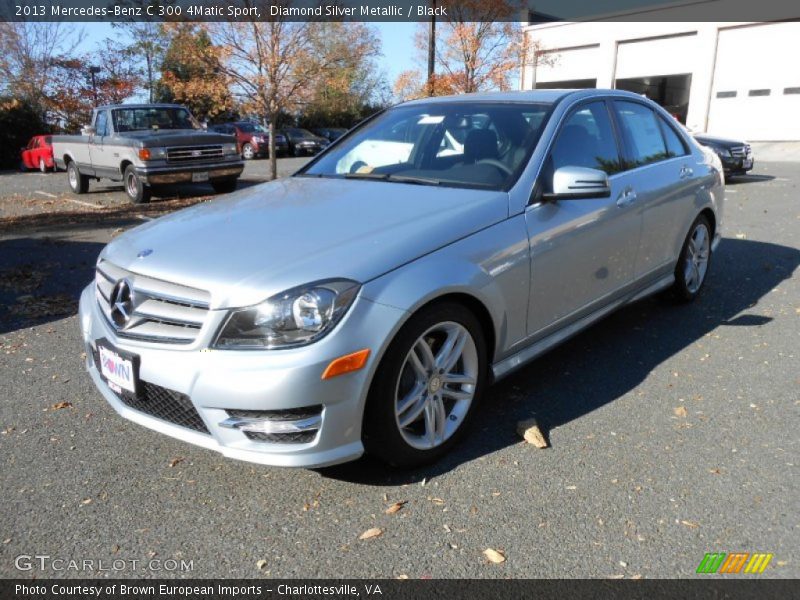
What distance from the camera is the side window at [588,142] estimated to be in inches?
150

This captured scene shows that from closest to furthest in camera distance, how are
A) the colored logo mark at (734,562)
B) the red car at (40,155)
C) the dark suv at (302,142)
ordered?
the colored logo mark at (734,562) < the red car at (40,155) < the dark suv at (302,142)

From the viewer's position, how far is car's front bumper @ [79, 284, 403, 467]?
2.55m

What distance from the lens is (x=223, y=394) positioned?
8.50ft

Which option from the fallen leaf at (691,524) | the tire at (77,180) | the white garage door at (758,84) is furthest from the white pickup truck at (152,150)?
the white garage door at (758,84)

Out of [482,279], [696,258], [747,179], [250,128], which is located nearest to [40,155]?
[250,128]

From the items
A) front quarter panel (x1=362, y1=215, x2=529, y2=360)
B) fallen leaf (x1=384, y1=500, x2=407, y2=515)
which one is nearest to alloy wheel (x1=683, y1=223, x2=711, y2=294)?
front quarter panel (x1=362, y1=215, x2=529, y2=360)

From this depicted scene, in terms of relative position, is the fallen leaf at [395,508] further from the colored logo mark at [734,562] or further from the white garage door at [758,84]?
the white garage door at [758,84]

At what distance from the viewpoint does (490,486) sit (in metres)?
2.98

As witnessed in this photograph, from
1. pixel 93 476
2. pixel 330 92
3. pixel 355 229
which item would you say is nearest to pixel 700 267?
pixel 355 229

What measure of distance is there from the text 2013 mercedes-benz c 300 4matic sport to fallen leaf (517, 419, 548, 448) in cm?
33

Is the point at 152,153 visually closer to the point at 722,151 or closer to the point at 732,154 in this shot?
the point at 722,151

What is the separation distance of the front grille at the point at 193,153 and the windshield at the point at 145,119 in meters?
1.06

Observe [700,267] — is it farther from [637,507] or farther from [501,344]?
[637,507]

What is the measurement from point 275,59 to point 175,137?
232 cm
